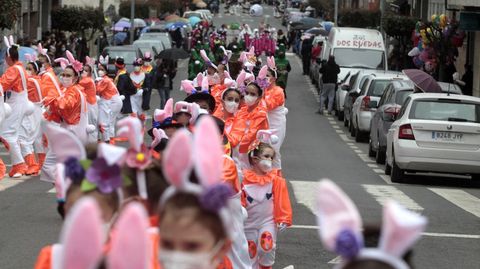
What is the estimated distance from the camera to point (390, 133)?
69.1 feet

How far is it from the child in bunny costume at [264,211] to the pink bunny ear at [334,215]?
257 inches

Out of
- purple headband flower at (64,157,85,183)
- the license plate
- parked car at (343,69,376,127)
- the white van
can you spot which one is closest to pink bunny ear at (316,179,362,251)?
purple headband flower at (64,157,85,183)

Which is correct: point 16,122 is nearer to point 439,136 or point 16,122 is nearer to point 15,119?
point 15,119

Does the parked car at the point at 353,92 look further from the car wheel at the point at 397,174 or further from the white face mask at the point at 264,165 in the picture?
the white face mask at the point at 264,165

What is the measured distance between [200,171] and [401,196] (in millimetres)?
14428

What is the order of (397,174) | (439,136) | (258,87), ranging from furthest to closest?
(397,174) < (439,136) < (258,87)

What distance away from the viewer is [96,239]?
3363mm

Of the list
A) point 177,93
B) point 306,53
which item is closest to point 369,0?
point 306,53

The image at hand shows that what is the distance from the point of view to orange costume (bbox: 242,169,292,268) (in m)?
10.0

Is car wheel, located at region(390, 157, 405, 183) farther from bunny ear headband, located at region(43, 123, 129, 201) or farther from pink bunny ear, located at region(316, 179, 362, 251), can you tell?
pink bunny ear, located at region(316, 179, 362, 251)

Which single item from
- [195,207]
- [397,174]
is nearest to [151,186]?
[195,207]

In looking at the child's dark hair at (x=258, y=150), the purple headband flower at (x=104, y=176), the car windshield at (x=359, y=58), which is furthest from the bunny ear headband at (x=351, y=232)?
the car windshield at (x=359, y=58)

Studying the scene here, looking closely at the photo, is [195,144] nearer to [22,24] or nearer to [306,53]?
[22,24]

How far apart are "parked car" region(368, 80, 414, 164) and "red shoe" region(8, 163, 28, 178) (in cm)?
675
